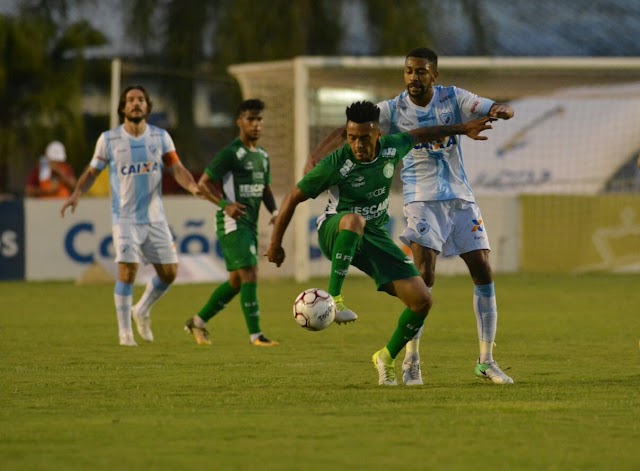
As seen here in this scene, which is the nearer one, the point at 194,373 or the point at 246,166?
the point at 194,373

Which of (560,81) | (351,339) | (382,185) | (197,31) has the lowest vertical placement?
(351,339)

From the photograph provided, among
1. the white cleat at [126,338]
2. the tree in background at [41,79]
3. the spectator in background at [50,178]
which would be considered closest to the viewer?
the white cleat at [126,338]

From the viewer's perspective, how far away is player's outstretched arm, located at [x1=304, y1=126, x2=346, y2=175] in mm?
8734

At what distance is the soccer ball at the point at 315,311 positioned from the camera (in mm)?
8062

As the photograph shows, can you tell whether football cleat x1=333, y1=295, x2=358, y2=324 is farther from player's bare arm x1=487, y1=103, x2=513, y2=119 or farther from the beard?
the beard

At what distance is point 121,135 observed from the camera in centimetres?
1224

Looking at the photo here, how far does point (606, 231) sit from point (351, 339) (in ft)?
38.1

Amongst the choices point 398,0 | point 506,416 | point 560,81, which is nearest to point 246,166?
point 506,416

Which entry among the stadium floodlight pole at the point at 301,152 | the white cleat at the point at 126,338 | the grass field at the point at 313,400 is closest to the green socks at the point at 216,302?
the grass field at the point at 313,400

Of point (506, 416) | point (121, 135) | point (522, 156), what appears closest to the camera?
point (506, 416)

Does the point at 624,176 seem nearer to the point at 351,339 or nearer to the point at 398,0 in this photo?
the point at 398,0

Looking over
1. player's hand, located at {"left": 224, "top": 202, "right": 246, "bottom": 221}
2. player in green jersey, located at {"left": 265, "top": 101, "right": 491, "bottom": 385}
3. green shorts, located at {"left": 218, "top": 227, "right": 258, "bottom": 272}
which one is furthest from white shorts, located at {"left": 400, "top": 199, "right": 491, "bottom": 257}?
green shorts, located at {"left": 218, "top": 227, "right": 258, "bottom": 272}

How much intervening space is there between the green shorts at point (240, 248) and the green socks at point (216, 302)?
0.21 m

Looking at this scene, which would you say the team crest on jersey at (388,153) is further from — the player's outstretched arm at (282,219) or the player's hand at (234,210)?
the player's hand at (234,210)
